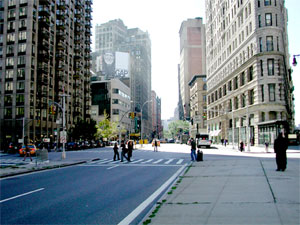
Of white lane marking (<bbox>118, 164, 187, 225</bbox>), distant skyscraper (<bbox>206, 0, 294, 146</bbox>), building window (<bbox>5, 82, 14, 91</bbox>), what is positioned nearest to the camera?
white lane marking (<bbox>118, 164, 187, 225</bbox>)

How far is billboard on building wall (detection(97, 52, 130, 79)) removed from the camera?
131375 millimetres

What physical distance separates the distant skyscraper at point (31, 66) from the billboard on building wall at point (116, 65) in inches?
2103

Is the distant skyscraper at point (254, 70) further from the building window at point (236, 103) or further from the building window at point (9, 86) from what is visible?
the building window at point (9, 86)

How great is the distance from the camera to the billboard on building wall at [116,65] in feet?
431

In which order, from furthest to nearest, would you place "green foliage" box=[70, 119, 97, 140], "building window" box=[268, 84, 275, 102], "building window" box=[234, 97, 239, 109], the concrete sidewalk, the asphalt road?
"green foliage" box=[70, 119, 97, 140]
"building window" box=[234, 97, 239, 109]
"building window" box=[268, 84, 275, 102]
the asphalt road
the concrete sidewalk

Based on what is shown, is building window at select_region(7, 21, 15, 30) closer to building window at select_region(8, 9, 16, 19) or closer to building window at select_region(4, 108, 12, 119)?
building window at select_region(8, 9, 16, 19)

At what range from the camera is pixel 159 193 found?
966 cm

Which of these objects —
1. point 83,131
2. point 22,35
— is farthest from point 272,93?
point 22,35

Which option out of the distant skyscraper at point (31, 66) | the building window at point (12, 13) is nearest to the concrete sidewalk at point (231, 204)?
the distant skyscraper at point (31, 66)

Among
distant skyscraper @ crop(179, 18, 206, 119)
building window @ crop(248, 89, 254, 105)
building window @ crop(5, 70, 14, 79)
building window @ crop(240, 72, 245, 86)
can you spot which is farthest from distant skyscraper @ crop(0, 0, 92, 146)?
distant skyscraper @ crop(179, 18, 206, 119)

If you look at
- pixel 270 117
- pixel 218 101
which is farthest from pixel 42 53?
pixel 270 117

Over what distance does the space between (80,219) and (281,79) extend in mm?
49792

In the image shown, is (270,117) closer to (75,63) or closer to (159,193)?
(159,193)

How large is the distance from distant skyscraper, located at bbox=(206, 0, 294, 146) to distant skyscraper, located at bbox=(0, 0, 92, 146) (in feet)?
121
